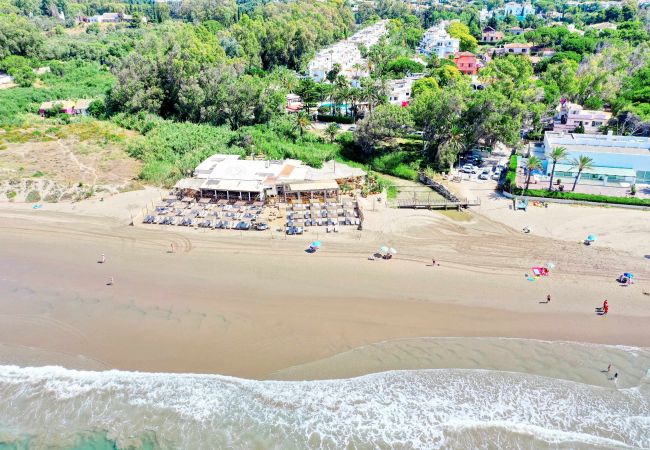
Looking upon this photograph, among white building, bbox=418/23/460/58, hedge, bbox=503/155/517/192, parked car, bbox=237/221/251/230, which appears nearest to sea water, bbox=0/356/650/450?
parked car, bbox=237/221/251/230

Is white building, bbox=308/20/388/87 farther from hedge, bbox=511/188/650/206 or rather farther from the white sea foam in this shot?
the white sea foam

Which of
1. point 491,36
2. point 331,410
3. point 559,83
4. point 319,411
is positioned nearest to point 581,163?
point 559,83

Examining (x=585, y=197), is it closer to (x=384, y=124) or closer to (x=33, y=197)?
(x=384, y=124)

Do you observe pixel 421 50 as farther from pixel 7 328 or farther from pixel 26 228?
pixel 7 328

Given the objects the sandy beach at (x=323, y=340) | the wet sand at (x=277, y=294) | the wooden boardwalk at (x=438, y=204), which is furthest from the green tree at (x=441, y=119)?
the sandy beach at (x=323, y=340)

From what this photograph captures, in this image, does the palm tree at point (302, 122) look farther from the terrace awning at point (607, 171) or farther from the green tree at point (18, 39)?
the green tree at point (18, 39)

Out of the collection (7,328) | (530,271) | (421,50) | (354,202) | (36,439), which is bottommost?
(36,439)

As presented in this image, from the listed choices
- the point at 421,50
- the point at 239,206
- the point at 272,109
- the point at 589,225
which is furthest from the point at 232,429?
the point at 421,50
